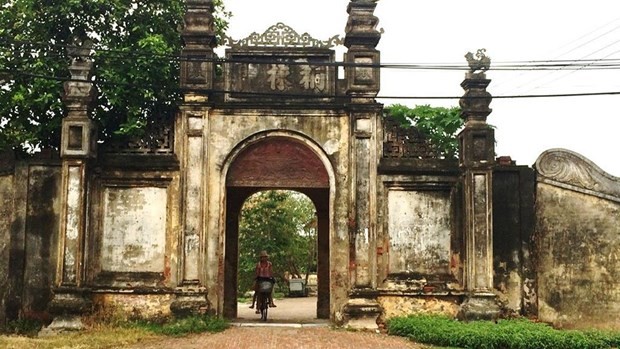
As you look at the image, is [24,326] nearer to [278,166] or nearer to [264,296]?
[264,296]

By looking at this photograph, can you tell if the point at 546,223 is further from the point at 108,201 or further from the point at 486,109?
the point at 108,201

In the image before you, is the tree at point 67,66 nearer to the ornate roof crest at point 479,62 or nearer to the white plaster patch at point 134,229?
the white plaster patch at point 134,229

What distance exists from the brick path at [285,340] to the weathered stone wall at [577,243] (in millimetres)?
3423

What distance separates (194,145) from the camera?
12.6m

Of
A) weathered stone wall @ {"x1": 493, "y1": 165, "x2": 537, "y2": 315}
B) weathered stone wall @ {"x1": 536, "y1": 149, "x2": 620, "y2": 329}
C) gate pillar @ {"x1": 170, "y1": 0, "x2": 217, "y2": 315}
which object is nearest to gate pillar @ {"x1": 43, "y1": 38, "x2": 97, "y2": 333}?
gate pillar @ {"x1": 170, "y1": 0, "x2": 217, "y2": 315}

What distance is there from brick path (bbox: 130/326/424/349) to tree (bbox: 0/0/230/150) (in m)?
4.58

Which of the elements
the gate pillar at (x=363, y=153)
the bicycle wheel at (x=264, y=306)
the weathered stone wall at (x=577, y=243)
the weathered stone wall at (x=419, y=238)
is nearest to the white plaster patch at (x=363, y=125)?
the gate pillar at (x=363, y=153)

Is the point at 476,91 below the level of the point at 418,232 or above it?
above

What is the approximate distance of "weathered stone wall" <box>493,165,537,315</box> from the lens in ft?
41.1

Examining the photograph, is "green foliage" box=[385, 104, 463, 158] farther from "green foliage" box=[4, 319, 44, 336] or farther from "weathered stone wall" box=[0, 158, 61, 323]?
"green foliage" box=[4, 319, 44, 336]

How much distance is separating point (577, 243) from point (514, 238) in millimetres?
1203

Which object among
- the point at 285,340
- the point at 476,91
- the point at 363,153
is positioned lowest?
the point at 285,340

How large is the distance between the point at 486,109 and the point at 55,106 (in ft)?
28.5

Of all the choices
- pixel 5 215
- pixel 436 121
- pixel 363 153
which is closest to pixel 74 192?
pixel 5 215
